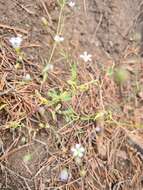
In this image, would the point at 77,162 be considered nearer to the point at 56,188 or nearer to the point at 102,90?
the point at 56,188

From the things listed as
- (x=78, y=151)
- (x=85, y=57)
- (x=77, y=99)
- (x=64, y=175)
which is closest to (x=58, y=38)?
(x=85, y=57)

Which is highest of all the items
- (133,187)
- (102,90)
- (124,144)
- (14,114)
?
(102,90)

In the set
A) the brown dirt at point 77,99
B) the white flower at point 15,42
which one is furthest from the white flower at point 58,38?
the white flower at point 15,42

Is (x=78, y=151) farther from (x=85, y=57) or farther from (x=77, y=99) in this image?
(x=85, y=57)

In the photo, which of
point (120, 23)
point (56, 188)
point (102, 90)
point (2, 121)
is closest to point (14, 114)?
point (2, 121)

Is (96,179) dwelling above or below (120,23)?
below

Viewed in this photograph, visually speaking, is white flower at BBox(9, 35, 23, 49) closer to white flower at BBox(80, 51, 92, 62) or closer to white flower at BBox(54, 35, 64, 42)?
white flower at BBox(54, 35, 64, 42)

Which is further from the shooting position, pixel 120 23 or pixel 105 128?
pixel 120 23

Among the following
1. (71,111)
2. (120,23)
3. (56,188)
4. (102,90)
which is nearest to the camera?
(56,188)

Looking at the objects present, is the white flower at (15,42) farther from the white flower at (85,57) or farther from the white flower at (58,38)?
the white flower at (85,57)
